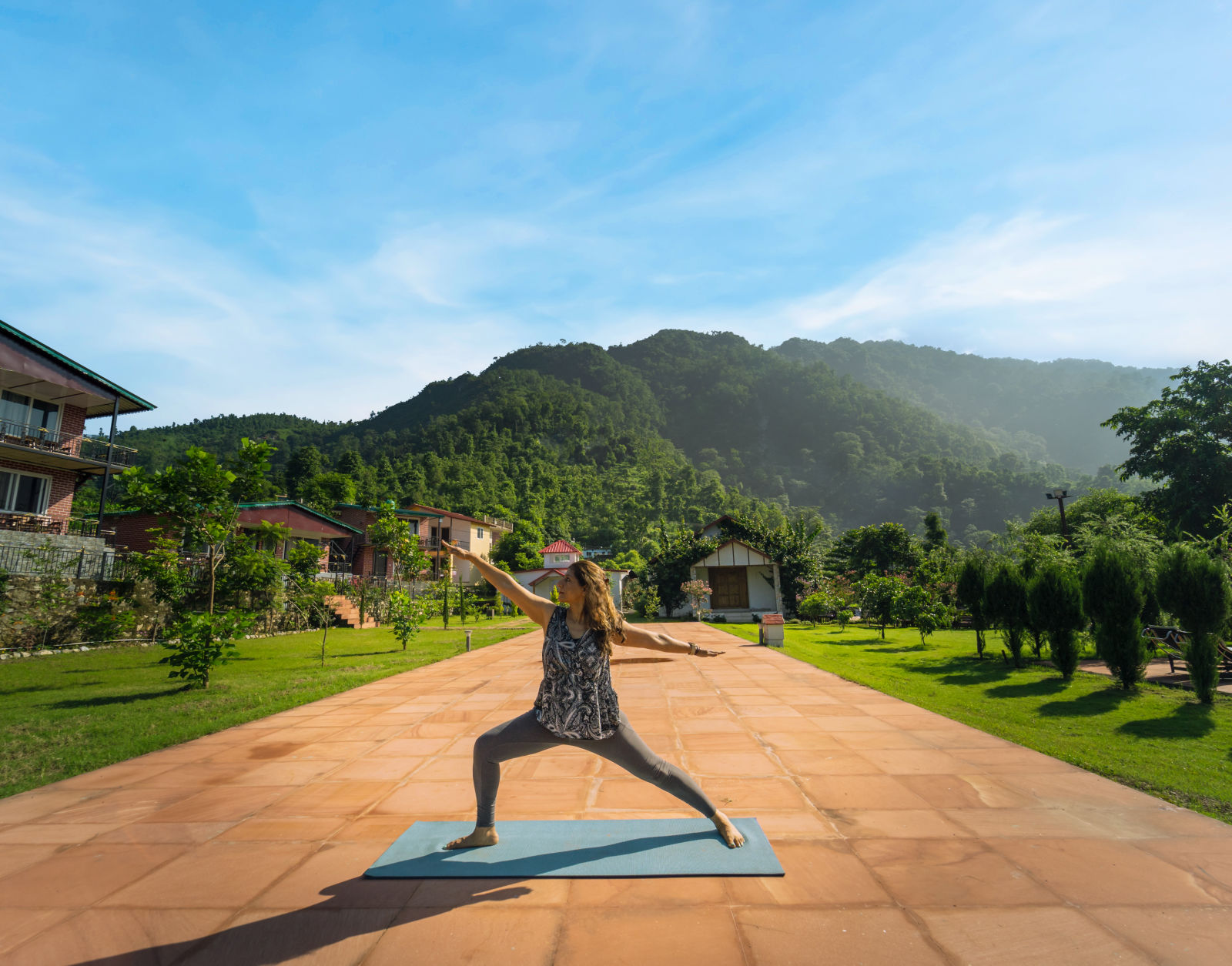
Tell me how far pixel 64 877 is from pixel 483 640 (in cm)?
1476

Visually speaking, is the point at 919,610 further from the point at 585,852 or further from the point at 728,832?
the point at 585,852

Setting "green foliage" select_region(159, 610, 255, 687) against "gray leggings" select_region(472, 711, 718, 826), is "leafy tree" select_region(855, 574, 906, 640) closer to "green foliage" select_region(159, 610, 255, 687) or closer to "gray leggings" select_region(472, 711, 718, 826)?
"green foliage" select_region(159, 610, 255, 687)

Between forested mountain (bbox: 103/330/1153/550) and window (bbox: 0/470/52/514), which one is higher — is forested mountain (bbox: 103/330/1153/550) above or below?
above

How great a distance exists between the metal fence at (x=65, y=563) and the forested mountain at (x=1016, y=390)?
16044 cm

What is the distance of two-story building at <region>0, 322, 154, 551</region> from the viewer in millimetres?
17781

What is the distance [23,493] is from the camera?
18750 mm

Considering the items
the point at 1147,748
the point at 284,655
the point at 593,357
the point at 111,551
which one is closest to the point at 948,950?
the point at 1147,748

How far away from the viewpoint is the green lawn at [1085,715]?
467 centimetres

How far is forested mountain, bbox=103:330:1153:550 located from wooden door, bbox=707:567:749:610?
24.8 meters

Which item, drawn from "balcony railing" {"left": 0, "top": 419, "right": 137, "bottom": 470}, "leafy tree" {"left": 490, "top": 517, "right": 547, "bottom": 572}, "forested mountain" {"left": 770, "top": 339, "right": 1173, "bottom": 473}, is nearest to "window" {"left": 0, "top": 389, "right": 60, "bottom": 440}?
"balcony railing" {"left": 0, "top": 419, "right": 137, "bottom": 470}

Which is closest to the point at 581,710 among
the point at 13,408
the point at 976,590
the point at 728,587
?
the point at 976,590

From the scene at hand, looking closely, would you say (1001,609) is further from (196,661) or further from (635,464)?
(635,464)

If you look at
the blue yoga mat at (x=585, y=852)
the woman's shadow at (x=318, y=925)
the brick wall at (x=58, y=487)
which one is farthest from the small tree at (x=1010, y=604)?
the brick wall at (x=58, y=487)

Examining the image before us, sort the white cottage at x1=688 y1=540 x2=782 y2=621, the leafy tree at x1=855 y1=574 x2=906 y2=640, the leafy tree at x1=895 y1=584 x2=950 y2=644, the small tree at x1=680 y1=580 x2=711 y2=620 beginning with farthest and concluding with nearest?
the white cottage at x1=688 y1=540 x2=782 y2=621 → the small tree at x1=680 y1=580 x2=711 y2=620 → the leafy tree at x1=855 y1=574 x2=906 y2=640 → the leafy tree at x1=895 y1=584 x2=950 y2=644
